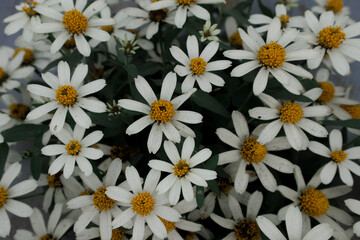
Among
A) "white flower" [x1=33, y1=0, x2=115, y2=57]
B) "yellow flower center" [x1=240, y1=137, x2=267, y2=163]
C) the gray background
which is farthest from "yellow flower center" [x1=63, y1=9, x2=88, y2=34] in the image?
"yellow flower center" [x1=240, y1=137, x2=267, y2=163]

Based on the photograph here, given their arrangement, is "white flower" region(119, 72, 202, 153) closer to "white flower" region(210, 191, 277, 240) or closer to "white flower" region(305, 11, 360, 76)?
"white flower" region(210, 191, 277, 240)

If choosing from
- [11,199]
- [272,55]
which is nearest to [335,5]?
[272,55]

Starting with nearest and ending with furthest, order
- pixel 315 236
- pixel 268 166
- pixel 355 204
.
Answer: pixel 315 236
pixel 355 204
pixel 268 166

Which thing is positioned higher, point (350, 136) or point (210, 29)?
point (210, 29)

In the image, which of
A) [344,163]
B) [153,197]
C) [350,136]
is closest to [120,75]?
[153,197]

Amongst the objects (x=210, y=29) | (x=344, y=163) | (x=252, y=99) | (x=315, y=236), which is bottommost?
(x=315, y=236)

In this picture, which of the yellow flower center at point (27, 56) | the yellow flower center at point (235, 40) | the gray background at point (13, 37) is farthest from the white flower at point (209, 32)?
the yellow flower center at point (27, 56)

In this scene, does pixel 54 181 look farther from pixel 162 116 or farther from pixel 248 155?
pixel 248 155

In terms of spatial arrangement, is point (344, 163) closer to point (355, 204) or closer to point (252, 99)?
point (355, 204)
